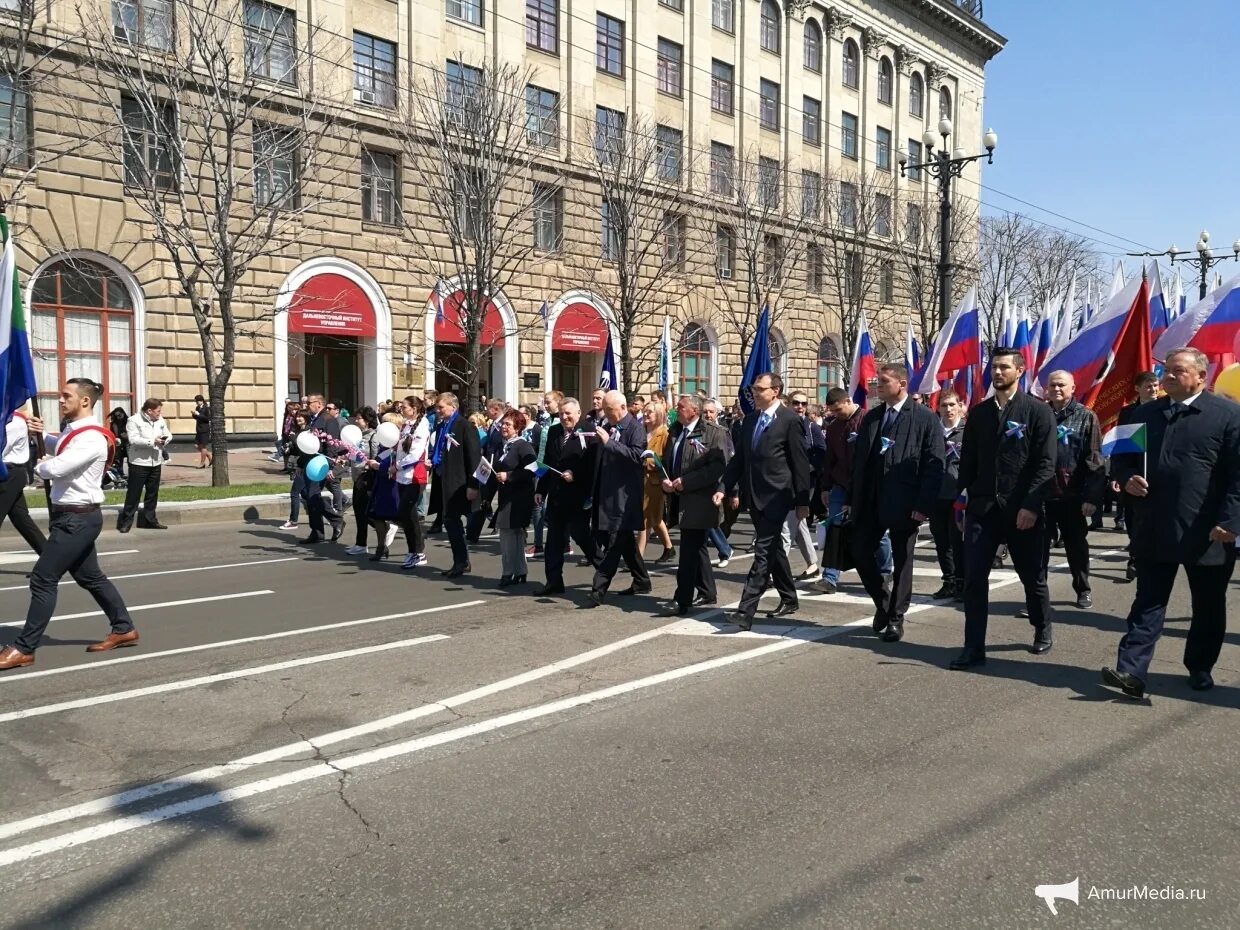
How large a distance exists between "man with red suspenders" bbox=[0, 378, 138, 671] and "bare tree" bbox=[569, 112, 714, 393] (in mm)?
22290

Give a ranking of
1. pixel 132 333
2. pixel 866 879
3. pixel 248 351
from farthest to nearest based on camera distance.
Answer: pixel 248 351
pixel 132 333
pixel 866 879

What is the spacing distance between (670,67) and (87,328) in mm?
21610


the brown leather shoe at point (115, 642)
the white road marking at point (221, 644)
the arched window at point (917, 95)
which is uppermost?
the arched window at point (917, 95)

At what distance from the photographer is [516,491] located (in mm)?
9852

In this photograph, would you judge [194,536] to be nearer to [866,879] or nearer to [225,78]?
[225,78]

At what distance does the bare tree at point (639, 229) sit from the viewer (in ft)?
97.7

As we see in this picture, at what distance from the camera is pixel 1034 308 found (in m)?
47.2

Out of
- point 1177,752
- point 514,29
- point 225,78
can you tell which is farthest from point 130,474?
point 514,29

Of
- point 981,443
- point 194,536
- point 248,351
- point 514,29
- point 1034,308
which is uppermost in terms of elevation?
point 514,29

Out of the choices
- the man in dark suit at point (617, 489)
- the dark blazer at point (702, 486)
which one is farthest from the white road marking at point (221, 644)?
the dark blazer at point (702, 486)

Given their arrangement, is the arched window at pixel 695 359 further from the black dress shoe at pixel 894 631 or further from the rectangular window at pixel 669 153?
the black dress shoe at pixel 894 631

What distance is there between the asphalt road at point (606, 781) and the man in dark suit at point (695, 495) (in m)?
0.68

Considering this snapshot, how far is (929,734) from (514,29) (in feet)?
96.2

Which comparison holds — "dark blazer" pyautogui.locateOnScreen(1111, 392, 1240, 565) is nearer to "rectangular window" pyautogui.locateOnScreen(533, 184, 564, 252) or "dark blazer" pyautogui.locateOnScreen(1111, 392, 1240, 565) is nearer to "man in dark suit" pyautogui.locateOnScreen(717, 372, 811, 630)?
"man in dark suit" pyautogui.locateOnScreen(717, 372, 811, 630)
